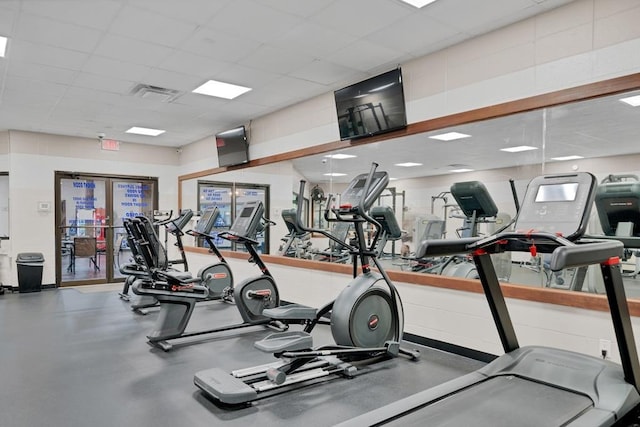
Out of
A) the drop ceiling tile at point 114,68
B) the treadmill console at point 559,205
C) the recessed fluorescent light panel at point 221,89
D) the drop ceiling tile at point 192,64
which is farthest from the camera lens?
the recessed fluorescent light panel at point 221,89

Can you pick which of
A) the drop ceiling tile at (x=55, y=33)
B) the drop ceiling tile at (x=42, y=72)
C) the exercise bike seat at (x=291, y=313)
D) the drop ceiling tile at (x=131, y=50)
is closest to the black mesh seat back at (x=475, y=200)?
the exercise bike seat at (x=291, y=313)

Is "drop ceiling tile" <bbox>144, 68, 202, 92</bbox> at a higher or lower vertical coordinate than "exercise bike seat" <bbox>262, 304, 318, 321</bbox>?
higher

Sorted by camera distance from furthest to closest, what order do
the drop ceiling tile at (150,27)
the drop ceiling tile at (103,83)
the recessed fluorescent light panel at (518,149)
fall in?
the drop ceiling tile at (103,83) < the recessed fluorescent light panel at (518,149) < the drop ceiling tile at (150,27)

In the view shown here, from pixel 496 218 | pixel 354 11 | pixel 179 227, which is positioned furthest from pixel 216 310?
pixel 354 11

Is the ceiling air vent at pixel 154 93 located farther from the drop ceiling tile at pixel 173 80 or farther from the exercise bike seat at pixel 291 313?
the exercise bike seat at pixel 291 313

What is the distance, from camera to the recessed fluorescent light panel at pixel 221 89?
5590 mm

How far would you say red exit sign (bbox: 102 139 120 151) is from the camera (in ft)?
29.4

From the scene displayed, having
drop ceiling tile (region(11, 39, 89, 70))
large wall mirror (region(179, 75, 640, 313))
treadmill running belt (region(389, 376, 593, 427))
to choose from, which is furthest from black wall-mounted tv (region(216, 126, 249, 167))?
treadmill running belt (region(389, 376, 593, 427))

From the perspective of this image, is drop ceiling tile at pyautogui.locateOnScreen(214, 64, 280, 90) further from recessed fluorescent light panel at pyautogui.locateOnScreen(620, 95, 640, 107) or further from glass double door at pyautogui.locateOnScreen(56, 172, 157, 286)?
glass double door at pyautogui.locateOnScreen(56, 172, 157, 286)

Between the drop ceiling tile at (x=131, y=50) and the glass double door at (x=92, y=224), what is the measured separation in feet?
15.1

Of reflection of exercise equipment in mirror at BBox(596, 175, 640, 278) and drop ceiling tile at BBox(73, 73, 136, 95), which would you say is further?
drop ceiling tile at BBox(73, 73, 136, 95)

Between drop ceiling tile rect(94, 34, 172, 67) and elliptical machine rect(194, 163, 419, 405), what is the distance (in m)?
2.28

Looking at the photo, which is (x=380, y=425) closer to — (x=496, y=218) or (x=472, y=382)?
(x=472, y=382)

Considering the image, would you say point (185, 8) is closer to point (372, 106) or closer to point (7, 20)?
point (7, 20)
